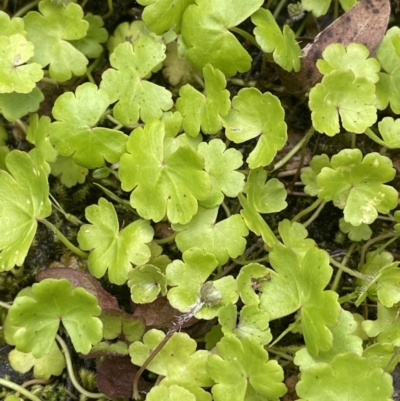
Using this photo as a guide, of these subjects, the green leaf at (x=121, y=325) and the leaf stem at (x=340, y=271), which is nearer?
the green leaf at (x=121, y=325)

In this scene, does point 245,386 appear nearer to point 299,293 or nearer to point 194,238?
point 299,293

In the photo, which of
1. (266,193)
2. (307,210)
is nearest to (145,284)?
(266,193)

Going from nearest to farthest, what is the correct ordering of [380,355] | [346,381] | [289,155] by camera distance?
[346,381], [380,355], [289,155]

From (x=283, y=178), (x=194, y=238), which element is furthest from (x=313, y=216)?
(x=194, y=238)

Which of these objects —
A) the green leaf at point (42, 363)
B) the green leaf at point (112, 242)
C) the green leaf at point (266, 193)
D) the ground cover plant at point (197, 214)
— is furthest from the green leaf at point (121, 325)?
the green leaf at point (266, 193)

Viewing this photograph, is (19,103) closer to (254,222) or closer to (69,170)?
(69,170)

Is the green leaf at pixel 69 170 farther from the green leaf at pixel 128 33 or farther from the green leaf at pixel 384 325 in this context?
the green leaf at pixel 384 325

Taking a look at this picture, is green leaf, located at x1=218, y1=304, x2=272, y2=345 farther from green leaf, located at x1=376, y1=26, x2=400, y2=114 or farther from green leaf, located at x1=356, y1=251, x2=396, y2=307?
green leaf, located at x1=376, y1=26, x2=400, y2=114
